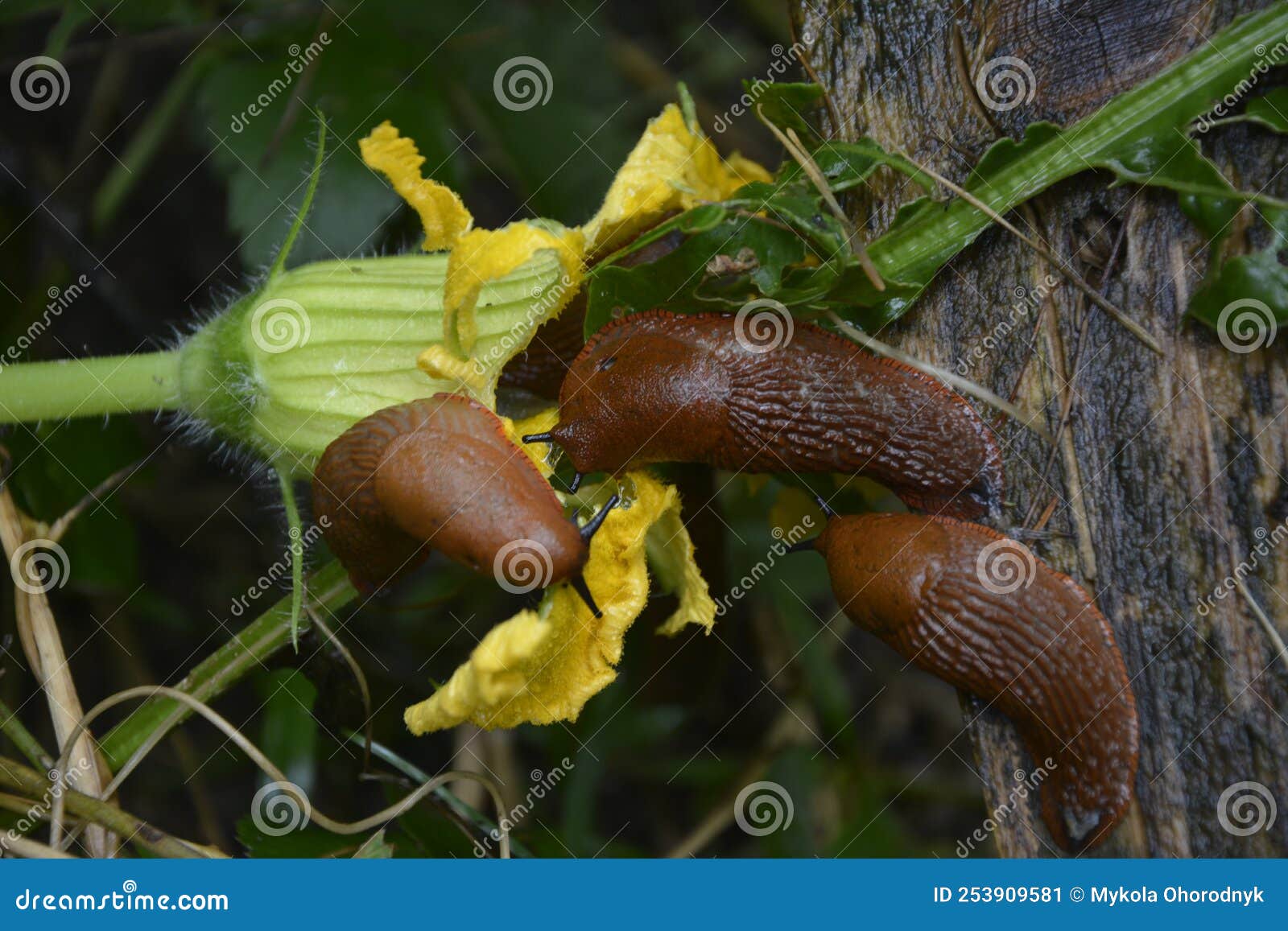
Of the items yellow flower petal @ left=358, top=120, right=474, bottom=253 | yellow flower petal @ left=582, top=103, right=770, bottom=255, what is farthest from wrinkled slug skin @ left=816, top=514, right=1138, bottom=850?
yellow flower petal @ left=358, top=120, right=474, bottom=253

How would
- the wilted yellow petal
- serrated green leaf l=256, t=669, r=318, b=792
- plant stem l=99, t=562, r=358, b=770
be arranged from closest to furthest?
the wilted yellow petal → plant stem l=99, t=562, r=358, b=770 → serrated green leaf l=256, t=669, r=318, b=792

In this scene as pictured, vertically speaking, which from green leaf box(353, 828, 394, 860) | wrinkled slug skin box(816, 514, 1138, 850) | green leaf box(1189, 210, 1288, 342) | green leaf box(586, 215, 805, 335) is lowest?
green leaf box(353, 828, 394, 860)

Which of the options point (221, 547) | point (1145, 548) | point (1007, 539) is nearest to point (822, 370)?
point (1007, 539)

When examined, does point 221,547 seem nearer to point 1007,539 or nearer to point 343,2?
point 343,2

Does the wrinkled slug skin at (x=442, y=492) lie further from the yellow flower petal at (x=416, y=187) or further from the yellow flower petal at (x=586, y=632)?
the yellow flower petal at (x=416, y=187)

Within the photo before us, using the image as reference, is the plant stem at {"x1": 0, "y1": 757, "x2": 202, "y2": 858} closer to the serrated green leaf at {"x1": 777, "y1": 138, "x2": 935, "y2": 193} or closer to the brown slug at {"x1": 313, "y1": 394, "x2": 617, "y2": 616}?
the brown slug at {"x1": 313, "y1": 394, "x2": 617, "y2": 616}

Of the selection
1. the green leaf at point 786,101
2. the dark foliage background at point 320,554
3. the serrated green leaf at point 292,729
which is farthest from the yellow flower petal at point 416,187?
the serrated green leaf at point 292,729
